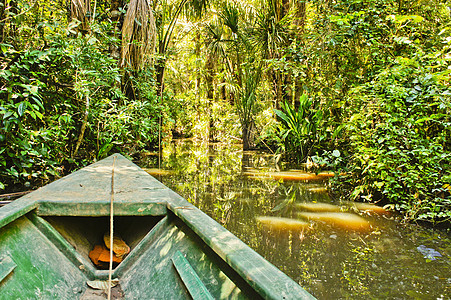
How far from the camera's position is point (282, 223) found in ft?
8.29

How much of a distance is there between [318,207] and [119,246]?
6.80 ft

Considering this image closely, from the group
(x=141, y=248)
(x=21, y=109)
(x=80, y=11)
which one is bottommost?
(x=141, y=248)

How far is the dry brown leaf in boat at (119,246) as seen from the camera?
61.7 inches

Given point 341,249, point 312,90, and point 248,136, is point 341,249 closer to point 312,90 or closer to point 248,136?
point 312,90

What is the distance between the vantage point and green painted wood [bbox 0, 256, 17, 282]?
103 cm

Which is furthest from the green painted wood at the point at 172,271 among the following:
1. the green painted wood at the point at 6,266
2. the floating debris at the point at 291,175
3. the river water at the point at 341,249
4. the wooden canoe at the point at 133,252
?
the floating debris at the point at 291,175

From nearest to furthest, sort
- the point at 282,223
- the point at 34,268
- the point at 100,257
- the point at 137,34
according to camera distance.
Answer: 1. the point at 34,268
2. the point at 100,257
3. the point at 282,223
4. the point at 137,34

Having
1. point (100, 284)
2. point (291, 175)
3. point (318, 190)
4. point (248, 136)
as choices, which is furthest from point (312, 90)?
point (100, 284)

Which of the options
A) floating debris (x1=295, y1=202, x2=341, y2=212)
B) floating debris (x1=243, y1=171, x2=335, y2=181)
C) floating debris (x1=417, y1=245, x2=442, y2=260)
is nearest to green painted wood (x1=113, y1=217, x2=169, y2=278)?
floating debris (x1=417, y1=245, x2=442, y2=260)

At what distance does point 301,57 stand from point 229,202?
2.77 metres

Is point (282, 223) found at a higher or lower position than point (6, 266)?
lower

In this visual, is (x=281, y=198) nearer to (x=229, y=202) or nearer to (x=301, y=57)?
(x=229, y=202)

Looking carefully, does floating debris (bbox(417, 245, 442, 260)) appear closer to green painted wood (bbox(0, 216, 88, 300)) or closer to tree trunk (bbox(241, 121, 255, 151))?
green painted wood (bbox(0, 216, 88, 300))

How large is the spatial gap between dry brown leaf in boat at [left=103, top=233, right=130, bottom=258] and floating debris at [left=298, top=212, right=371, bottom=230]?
167cm
